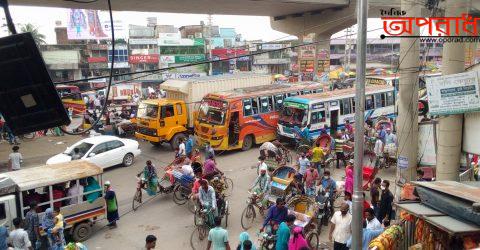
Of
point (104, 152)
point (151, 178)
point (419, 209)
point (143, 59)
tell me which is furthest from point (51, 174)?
point (143, 59)

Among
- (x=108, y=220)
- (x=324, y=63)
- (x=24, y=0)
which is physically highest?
(x=24, y=0)

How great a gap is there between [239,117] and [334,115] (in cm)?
466

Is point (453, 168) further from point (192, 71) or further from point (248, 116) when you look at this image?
point (192, 71)

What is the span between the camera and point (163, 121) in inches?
715

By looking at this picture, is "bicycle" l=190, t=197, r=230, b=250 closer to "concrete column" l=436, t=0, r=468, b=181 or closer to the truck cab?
"concrete column" l=436, t=0, r=468, b=181

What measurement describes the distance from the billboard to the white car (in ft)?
146

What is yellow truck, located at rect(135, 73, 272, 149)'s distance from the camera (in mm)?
18203

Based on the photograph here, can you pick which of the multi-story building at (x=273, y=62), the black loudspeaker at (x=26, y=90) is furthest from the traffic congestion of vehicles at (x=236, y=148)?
the multi-story building at (x=273, y=62)

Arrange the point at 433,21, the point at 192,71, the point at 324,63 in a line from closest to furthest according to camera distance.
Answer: the point at 433,21 < the point at 324,63 < the point at 192,71

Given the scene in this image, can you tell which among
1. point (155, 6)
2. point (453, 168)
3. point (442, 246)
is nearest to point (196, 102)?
point (155, 6)

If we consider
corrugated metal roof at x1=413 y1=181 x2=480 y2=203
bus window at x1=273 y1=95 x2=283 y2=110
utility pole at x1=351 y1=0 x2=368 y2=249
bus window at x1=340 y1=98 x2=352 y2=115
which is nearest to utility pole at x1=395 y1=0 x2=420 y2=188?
corrugated metal roof at x1=413 y1=181 x2=480 y2=203

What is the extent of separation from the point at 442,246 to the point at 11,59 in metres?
5.99

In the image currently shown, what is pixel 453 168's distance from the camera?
904 centimetres

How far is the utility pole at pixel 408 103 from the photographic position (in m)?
9.80
